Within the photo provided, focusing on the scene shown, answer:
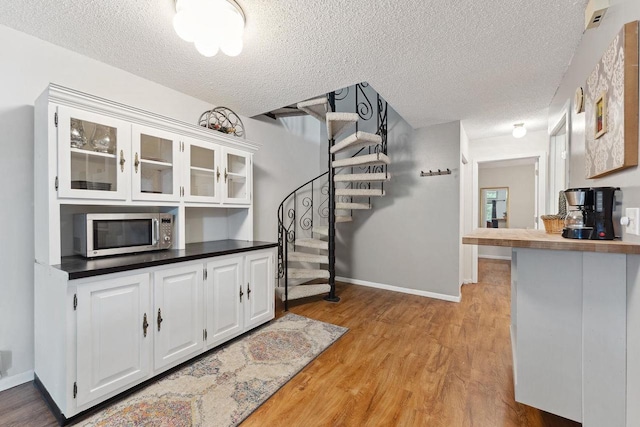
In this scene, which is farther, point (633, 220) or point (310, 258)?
point (310, 258)

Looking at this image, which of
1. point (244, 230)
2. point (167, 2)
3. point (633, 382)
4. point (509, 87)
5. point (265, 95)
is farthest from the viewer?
point (244, 230)

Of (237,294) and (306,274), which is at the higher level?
(237,294)

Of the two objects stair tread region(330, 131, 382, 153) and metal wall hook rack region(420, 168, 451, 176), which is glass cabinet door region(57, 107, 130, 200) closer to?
stair tread region(330, 131, 382, 153)

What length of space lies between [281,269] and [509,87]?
3291 millimetres

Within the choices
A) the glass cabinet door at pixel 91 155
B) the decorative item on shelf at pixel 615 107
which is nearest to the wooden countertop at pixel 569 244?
the decorative item on shelf at pixel 615 107

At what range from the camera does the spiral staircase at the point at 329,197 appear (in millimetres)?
3184

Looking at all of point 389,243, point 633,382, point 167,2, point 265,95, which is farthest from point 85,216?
point 389,243

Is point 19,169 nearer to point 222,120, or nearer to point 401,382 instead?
point 222,120

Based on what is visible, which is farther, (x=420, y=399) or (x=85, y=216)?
(x=85, y=216)

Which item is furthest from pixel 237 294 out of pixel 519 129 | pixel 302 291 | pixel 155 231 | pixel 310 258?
pixel 519 129

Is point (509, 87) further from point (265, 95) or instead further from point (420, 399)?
point (420, 399)

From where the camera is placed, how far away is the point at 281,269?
11.9ft

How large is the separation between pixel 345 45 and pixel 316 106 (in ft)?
3.87

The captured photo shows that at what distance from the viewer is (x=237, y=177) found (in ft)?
9.30
